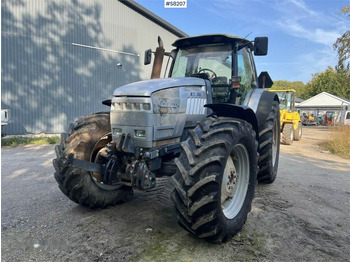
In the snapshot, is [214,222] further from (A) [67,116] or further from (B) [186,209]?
(A) [67,116]

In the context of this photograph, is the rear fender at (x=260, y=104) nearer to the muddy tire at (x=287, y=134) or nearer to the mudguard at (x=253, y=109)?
the mudguard at (x=253, y=109)

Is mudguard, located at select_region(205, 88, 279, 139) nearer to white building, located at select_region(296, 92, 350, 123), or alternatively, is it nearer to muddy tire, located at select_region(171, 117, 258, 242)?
muddy tire, located at select_region(171, 117, 258, 242)

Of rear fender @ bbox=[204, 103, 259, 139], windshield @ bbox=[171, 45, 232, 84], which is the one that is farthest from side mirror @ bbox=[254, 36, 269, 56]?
rear fender @ bbox=[204, 103, 259, 139]

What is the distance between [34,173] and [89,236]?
3910mm

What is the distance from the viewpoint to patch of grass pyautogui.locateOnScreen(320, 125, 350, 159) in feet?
33.4

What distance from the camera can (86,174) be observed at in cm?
353

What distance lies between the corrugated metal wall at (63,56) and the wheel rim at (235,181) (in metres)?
11.4

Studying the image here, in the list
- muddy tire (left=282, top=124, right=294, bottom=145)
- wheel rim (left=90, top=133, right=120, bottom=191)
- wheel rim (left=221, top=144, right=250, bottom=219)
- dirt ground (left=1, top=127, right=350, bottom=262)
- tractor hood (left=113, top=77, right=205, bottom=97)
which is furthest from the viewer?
muddy tire (left=282, top=124, right=294, bottom=145)

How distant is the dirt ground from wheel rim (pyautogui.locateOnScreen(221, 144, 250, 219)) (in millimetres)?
292

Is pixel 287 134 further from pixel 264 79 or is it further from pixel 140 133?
pixel 140 133

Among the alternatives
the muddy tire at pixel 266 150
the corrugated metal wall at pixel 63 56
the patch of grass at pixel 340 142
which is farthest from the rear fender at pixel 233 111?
the corrugated metal wall at pixel 63 56

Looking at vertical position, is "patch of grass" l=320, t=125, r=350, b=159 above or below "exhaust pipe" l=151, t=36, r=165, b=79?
below

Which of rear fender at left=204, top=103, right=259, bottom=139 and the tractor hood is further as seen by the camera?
rear fender at left=204, top=103, right=259, bottom=139

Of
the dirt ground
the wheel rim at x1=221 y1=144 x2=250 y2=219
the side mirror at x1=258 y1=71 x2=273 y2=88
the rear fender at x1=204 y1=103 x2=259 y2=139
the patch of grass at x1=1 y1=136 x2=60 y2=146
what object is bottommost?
the patch of grass at x1=1 y1=136 x2=60 y2=146
